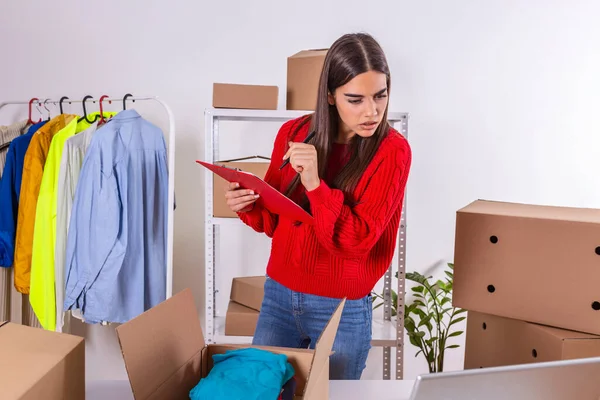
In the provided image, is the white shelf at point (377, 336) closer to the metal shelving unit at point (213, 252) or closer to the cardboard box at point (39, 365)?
the metal shelving unit at point (213, 252)

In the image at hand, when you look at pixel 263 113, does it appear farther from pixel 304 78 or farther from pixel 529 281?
pixel 529 281

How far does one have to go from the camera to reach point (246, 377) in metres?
0.80

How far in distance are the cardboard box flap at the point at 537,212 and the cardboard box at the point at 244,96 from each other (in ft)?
3.28

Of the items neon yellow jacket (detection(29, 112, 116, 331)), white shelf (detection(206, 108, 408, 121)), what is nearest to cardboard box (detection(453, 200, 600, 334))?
white shelf (detection(206, 108, 408, 121))

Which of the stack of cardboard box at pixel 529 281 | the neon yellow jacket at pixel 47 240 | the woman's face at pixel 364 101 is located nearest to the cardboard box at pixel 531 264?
the stack of cardboard box at pixel 529 281

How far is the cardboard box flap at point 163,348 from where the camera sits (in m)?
0.74

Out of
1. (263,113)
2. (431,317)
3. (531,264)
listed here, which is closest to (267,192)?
(531,264)

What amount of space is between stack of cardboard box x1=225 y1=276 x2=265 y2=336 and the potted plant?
1.71 feet

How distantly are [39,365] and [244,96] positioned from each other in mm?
1382

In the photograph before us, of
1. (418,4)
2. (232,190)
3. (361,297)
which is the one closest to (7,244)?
(232,190)

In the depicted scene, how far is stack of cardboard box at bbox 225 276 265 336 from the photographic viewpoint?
6.75 feet

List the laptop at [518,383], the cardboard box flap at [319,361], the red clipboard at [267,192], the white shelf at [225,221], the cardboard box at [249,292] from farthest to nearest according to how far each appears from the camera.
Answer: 1. the cardboard box at [249,292]
2. the white shelf at [225,221]
3. the red clipboard at [267,192]
4. the cardboard box flap at [319,361]
5. the laptop at [518,383]

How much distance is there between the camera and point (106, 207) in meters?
2.02

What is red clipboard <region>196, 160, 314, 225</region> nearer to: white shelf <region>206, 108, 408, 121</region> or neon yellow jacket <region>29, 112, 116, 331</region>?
white shelf <region>206, 108, 408, 121</region>
